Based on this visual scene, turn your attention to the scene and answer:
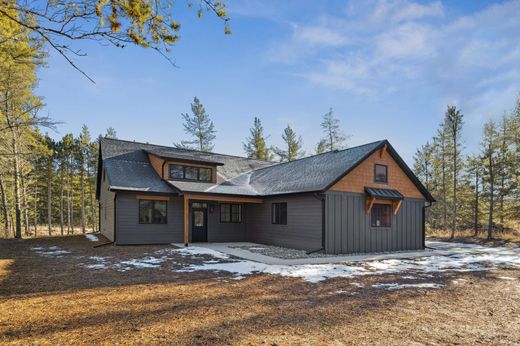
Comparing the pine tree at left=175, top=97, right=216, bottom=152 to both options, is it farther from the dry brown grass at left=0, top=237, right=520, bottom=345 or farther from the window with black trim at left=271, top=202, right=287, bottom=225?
the dry brown grass at left=0, top=237, right=520, bottom=345

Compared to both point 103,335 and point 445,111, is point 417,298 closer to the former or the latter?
point 103,335

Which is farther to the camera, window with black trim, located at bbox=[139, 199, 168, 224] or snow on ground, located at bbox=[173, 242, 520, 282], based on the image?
window with black trim, located at bbox=[139, 199, 168, 224]

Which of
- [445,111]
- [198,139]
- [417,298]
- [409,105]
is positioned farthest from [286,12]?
[198,139]

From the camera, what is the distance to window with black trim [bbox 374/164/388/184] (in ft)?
48.1

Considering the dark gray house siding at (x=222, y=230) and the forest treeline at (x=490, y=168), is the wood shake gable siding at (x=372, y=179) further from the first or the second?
the forest treeline at (x=490, y=168)

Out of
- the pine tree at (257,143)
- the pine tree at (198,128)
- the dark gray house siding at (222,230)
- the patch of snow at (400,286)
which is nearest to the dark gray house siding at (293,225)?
the dark gray house siding at (222,230)

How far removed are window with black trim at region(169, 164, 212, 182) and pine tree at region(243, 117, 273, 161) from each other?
19375mm

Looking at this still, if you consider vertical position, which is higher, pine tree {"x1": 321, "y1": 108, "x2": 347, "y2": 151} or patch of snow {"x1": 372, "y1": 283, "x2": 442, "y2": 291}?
pine tree {"x1": 321, "y1": 108, "x2": 347, "y2": 151}

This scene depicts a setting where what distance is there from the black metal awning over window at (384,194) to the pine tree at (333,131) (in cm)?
1880

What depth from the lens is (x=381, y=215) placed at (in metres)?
14.7

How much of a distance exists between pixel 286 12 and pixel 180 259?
8233 millimetres

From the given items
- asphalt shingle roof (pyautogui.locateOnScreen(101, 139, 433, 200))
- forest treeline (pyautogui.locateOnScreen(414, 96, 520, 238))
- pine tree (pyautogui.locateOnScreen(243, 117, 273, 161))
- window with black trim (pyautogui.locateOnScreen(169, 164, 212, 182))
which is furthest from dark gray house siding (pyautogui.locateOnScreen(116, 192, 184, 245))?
pine tree (pyautogui.locateOnScreen(243, 117, 273, 161))

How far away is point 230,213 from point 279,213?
325 cm

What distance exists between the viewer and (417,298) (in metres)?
6.27
